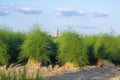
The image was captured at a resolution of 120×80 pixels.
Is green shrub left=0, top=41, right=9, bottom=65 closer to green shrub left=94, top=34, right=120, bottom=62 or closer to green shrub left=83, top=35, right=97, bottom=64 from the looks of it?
green shrub left=83, top=35, right=97, bottom=64

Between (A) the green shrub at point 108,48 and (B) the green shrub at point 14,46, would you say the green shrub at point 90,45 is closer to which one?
(A) the green shrub at point 108,48

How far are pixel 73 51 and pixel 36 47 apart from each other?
1.40 metres

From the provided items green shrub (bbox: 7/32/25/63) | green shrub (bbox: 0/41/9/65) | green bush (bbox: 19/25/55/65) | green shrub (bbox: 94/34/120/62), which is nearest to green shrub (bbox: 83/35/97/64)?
green shrub (bbox: 94/34/120/62)

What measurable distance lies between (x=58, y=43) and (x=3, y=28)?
215 centimetres

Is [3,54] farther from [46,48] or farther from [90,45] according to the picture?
[90,45]

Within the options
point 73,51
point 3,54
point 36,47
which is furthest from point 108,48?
point 3,54

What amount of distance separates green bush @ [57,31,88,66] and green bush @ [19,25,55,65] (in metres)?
0.46

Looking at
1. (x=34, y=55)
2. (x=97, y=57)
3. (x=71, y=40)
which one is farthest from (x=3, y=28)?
(x=97, y=57)

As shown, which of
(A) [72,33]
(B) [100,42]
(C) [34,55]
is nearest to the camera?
(C) [34,55]

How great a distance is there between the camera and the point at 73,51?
44.7 ft

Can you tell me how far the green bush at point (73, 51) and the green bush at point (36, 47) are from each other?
464mm

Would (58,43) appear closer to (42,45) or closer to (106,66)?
(42,45)

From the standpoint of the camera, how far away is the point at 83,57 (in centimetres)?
1357

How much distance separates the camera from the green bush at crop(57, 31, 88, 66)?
1355cm
